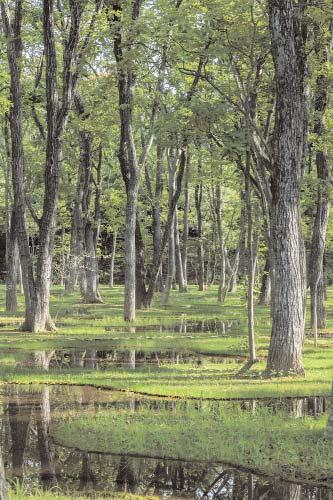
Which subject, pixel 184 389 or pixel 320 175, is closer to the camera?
pixel 184 389

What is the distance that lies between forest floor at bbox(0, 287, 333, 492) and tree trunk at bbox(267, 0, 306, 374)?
27.8 inches

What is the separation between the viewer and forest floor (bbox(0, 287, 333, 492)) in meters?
9.50

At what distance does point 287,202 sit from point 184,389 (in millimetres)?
4227

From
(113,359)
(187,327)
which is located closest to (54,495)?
(113,359)

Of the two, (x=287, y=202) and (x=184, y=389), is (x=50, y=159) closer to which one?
(x=287, y=202)

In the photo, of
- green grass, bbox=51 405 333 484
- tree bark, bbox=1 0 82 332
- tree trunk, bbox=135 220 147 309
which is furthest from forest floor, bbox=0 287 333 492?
tree trunk, bbox=135 220 147 309

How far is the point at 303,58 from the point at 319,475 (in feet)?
34.7

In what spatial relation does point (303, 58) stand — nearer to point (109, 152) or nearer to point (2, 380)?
point (2, 380)

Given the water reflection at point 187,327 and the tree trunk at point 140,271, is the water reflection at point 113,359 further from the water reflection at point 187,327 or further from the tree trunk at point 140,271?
the tree trunk at point 140,271

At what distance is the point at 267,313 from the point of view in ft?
103

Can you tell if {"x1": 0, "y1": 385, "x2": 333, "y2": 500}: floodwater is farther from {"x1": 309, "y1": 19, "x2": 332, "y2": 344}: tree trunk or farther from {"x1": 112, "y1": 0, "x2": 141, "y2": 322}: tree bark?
{"x1": 112, "y1": 0, "x2": 141, "y2": 322}: tree bark

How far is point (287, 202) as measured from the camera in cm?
1467

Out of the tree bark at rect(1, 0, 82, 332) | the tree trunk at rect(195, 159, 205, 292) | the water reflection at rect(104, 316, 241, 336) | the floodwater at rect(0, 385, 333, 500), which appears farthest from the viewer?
the tree trunk at rect(195, 159, 205, 292)

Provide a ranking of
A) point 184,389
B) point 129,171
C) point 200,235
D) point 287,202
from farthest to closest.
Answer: point 200,235, point 129,171, point 287,202, point 184,389
